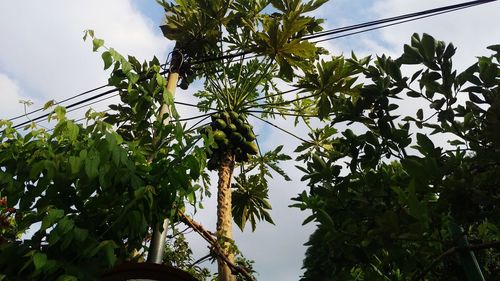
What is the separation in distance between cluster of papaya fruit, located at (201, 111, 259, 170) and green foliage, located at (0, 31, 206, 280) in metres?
3.65

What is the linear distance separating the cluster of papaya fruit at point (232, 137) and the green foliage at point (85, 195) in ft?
12.0

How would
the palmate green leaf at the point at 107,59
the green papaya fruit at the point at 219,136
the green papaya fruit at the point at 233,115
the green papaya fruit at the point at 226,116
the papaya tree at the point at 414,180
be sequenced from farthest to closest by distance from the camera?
the green papaya fruit at the point at 233,115, the green papaya fruit at the point at 226,116, the green papaya fruit at the point at 219,136, the palmate green leaf at the point at 107,59, the papaya tree at the point at 414,180

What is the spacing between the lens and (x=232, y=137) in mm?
6359

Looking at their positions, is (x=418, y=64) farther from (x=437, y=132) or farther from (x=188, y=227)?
(x=188, y=227)

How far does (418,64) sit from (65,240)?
6.04 feet

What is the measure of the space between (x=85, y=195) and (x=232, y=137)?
14.1 ft

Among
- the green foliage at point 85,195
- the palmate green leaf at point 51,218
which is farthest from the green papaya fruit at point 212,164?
the palmate green leaf at point 51,218

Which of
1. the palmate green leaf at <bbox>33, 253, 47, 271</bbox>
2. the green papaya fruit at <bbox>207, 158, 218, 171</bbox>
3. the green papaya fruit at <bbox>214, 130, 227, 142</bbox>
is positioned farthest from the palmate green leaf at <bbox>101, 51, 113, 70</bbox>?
the green papaya fruit at <bbox>207, 158, 218, 171</bbox>

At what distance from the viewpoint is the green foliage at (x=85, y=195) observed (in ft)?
6.46

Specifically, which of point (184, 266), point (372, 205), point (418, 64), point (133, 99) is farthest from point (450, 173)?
point (184, 266)

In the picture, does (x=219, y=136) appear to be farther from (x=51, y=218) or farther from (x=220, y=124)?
(x=51, y=218)

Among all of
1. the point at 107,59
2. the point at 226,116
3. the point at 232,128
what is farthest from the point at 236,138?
the point at 107,59

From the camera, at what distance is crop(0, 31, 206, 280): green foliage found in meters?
1.97

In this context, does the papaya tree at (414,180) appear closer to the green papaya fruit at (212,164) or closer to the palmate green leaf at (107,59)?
the palmate green leaf at (107,59)
